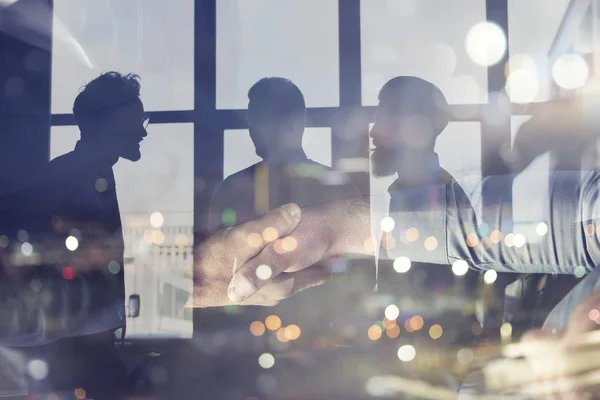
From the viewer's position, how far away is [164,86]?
112 centimetres

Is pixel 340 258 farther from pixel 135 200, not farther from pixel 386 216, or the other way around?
pixel 135 200

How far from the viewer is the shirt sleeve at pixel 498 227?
2.93ft

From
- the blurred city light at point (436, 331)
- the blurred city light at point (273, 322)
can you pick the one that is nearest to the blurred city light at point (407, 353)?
the blurred city light at point (436, 331)

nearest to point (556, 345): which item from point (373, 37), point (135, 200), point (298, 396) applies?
point (298, 396)

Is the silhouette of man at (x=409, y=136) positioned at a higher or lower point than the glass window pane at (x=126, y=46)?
lower

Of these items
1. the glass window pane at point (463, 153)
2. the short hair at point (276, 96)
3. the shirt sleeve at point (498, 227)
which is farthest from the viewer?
the short hair at point (276, 96)

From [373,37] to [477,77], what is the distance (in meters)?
0.25

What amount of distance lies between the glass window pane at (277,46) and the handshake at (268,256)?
0.28 metres

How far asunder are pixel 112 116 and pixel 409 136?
74 cm

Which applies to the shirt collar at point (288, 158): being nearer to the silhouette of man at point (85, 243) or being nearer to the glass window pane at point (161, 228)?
the glass window pane at point (161, 228)

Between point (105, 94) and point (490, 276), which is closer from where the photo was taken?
point (490, 276)

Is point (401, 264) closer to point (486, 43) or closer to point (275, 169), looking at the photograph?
point (275, 169)

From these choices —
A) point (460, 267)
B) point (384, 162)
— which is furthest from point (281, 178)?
point (460, 267)

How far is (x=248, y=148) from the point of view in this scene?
3.59 ft
